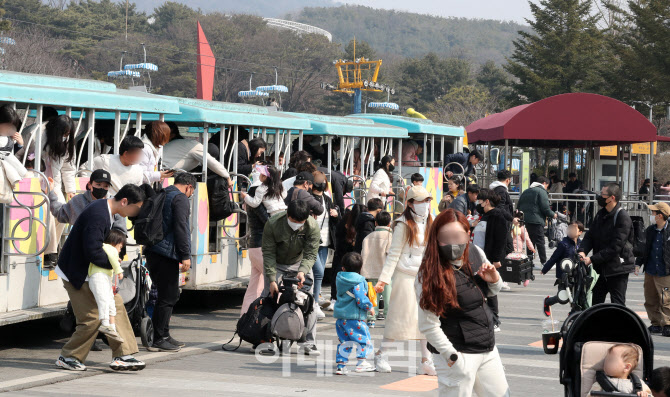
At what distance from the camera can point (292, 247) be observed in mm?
9672

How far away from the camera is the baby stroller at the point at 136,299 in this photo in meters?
9.07

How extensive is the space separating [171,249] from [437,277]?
440cm

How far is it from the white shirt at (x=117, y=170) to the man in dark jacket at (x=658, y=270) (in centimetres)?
592

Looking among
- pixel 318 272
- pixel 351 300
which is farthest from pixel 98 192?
pixel 318 272

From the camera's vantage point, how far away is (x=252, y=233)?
437 inches

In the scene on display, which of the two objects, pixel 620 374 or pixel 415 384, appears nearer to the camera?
pixel 620 374

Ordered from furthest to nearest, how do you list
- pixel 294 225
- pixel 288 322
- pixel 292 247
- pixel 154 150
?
pixel 154 150 < pixel 292 247 < pixel 294 225 < pixel 288 322

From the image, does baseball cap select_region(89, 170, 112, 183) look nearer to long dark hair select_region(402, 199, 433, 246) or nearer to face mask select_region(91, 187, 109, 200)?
face mask select_region(91, 187, 109, 200)

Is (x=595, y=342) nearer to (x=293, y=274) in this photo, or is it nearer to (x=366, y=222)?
(x=293, y=274)

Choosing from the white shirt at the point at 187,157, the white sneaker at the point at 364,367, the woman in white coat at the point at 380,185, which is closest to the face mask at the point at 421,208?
the white sneaker at the point at 364,367

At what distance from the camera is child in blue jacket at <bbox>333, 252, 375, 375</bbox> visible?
29.2 ft

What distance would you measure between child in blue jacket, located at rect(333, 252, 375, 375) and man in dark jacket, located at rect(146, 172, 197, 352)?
5.22 ft

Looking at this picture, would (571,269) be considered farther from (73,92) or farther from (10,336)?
(10,336)

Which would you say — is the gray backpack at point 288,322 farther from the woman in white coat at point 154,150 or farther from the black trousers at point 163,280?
the woman in white coat at point 154,150
